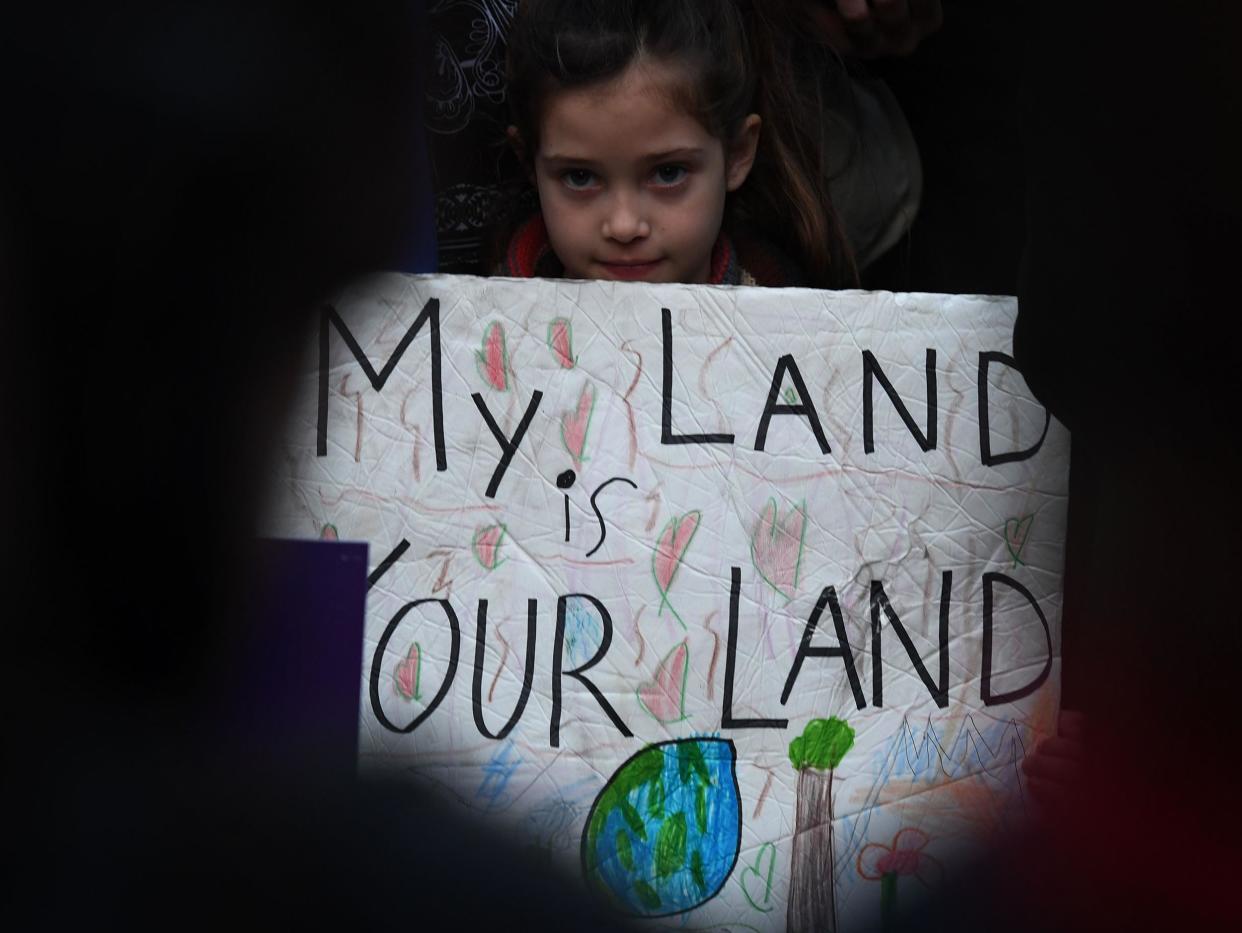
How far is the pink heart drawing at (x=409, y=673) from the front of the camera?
1.30 m

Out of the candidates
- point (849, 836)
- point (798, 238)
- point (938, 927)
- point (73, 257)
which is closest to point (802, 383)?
point (798, 238)

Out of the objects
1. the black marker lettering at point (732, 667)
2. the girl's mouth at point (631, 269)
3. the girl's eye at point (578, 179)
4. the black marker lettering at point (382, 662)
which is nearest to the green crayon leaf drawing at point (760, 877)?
the black marker lettering at point (732, 667)

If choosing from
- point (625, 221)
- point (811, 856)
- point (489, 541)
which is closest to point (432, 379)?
point (489, 541)

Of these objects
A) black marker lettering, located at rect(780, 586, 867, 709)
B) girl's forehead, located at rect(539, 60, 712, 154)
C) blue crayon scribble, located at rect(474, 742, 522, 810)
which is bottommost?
blue crayon scribble, located at rect(474, 742, 522, 810)

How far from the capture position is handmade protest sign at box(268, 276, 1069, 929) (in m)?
1.29

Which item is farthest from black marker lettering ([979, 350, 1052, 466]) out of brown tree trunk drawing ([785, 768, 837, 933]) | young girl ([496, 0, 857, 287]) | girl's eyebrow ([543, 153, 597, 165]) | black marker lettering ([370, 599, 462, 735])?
black marker lettering ([370, 599, 462, 735])

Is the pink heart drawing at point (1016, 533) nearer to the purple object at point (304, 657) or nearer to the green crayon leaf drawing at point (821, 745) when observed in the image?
the green crayon leaf drawing at point (821, 745)

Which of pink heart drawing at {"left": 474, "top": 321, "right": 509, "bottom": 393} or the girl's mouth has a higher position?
the girl's mouth

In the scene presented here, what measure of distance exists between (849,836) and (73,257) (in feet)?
3.27

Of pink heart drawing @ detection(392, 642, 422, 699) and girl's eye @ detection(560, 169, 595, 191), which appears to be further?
girl's eye @ detection(560, 169, 595, 191)

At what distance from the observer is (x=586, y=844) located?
1312 millimetres

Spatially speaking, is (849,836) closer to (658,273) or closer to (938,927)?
(938,927)

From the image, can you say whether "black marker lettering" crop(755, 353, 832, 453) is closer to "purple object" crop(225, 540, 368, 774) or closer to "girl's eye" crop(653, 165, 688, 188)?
"girl's eye" crop(653, 165, 688, 188)

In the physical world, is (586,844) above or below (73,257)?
below
